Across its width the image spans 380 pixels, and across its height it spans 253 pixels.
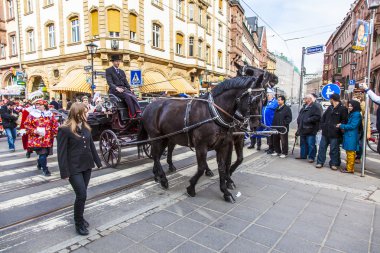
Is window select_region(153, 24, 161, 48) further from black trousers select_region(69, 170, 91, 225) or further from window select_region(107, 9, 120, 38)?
Answer: black trousers select_region(69, 170, 91, 225)

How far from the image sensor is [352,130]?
6.43 meters

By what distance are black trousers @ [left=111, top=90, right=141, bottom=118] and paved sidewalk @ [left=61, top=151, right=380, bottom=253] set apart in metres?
2.39

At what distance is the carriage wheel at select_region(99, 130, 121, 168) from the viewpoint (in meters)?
6.55

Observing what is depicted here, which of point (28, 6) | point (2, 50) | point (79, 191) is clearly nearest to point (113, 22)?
point (28, 6)

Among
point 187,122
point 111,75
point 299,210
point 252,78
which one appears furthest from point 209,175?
point 111,75

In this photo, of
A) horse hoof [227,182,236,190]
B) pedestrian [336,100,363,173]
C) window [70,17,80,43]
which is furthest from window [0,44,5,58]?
pedestrian [336,100,363,173]

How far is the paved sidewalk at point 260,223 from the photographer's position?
3.22 m

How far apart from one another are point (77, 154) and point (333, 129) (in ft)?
20.5

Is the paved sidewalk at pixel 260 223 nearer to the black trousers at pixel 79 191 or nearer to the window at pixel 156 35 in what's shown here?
the black trousers at pixel 79 191

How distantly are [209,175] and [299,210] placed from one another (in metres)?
2.33

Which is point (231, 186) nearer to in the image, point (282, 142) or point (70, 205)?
point (70, 205)

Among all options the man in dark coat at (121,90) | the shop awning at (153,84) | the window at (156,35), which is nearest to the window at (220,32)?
the window at (156,35)

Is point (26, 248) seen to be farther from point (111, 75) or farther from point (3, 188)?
point (111, 75)

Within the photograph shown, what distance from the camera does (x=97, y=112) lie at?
7.00 m
